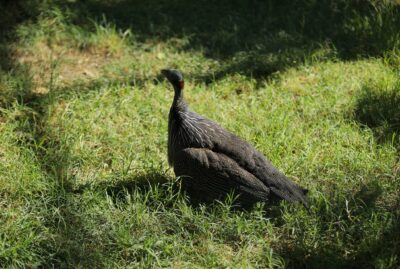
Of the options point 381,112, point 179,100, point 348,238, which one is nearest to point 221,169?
point 179,100

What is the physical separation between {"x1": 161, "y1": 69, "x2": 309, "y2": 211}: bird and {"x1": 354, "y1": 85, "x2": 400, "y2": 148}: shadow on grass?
1534 mm

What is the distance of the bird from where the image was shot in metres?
4.85

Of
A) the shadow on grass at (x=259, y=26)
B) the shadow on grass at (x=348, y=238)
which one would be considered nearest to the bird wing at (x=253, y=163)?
the shadow on grass at (x=348, y=238)

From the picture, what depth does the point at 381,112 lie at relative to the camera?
20.4 ft

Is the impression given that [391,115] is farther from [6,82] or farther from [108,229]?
[6,82]

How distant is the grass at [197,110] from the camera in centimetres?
457

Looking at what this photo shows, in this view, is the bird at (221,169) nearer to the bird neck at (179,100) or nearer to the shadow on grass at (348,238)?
the bird neck at (179,100)

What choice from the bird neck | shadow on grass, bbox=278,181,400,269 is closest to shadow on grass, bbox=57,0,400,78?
the bird neck

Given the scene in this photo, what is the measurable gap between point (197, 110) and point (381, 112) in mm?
1868

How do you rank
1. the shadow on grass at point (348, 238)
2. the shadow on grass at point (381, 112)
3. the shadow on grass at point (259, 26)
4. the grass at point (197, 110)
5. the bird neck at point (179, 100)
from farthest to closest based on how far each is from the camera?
the shadow on grass at point (259, 26) < the shadow on grass at point (381, 112) < the bird neck at point (179, 100) < the grass at point (197, 110) < the shadow on grass at point (348, 238)

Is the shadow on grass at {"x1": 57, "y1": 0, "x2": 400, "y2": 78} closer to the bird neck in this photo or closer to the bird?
the bird neck

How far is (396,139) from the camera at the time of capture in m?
5.90

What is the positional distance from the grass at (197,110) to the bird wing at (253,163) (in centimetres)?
13

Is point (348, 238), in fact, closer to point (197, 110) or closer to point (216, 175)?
point (216, 175)
